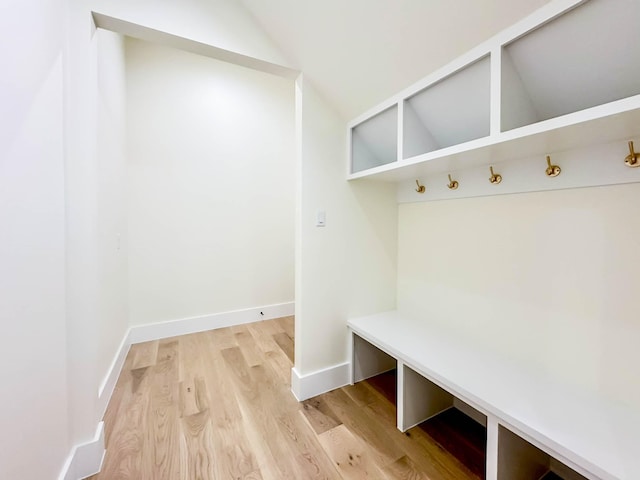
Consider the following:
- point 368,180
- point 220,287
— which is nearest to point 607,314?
point 368,180

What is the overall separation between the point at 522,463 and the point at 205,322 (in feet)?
9.05

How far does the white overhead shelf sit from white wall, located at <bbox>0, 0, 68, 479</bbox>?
5.01 feet

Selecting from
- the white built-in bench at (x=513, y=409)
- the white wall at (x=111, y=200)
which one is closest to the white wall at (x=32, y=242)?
the white wall at (x=111, y=200)

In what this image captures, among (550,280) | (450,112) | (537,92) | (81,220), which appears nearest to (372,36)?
(450,112)

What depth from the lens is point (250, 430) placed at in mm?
1521

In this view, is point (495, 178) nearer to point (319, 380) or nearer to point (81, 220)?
point (319, 380)

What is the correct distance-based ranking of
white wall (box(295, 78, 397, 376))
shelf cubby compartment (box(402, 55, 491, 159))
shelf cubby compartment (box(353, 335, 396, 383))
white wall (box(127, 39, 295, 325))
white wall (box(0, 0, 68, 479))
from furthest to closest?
white wall (box(127, 39, 295, 325)) → shelf cubby compartment (box(353, 335, 396, 383)) → white wall (box(295, 78, 397, 376)) → shelf cubby compartment (box(402, 55, 491, 159)) → white wall (box(0, 0, 68, 479))

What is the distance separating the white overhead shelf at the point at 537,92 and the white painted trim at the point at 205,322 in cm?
247

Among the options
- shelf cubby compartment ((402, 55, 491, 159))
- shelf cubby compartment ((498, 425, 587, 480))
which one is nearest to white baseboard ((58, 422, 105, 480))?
shelf cubby compartment ((498, 425, 587, 480))

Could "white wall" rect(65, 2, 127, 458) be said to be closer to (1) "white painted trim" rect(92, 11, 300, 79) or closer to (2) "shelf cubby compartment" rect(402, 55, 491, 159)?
(1) "white painted trim" rect(92, 11, 300, 79)

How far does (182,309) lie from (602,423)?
10.1 ft

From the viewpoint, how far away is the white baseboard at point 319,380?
1.79 m

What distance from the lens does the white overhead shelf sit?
830mm

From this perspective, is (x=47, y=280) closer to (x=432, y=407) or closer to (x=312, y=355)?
(x=312, y=355)
